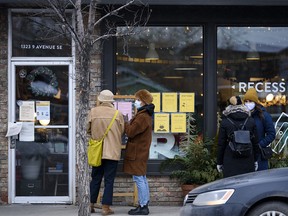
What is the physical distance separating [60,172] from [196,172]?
2.34 m

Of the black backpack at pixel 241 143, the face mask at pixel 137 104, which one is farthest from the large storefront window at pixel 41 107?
the black backpack at pixel 241 143

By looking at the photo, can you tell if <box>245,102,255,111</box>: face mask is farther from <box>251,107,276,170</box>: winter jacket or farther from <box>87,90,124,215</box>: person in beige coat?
<box>87,90,124,215</box>: person in beige coat

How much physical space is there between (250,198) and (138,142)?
3003 millimetres

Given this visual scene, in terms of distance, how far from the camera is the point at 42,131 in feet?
36.5

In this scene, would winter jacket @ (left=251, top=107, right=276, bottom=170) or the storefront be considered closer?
winter jacket @ (left=251, top=107, right=276, bottom=170)

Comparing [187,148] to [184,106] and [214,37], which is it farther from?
[214,37]

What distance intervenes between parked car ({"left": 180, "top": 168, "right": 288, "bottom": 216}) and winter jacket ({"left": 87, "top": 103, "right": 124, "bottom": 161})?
2.55m

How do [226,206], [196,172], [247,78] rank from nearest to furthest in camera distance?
[226,206], [196,172], [247,78]

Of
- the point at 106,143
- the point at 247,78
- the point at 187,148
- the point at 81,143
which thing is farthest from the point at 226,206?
the point at 247,78

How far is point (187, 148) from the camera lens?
10.8 m

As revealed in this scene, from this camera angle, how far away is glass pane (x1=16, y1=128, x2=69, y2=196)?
435 inches

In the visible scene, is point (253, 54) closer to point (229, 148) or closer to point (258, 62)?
point (258, 62)

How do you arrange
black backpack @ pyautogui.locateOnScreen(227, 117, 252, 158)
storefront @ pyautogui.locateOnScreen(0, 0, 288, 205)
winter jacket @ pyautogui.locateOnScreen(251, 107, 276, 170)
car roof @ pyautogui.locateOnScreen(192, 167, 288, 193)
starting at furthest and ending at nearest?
storefront @ pyautogui.locateOnScreen(0, 0, 288, 205) < winter jacket @ pyautogui.locateOnScreen(251, 107, 276, 170) < black backpack @ pyautogui.locateOnScreen(227, 117, 252, 158) < car roof @ pyautogui.locateOnScreen(192, 167, 288, 193)

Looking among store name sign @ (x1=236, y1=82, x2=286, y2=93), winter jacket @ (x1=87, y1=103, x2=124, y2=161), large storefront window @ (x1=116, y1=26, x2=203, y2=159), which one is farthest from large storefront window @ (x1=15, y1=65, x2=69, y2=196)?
store name sign @ (x1=236, y1=82, x2=286, y2=93)
